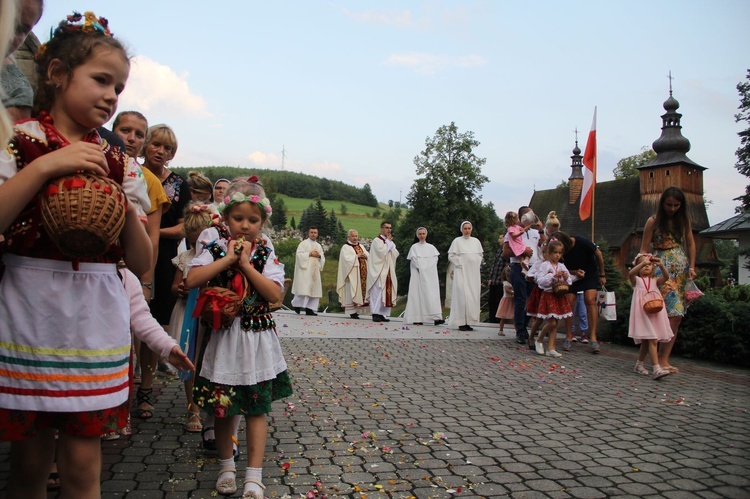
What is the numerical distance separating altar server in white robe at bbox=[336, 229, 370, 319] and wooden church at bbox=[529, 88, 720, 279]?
5147cm

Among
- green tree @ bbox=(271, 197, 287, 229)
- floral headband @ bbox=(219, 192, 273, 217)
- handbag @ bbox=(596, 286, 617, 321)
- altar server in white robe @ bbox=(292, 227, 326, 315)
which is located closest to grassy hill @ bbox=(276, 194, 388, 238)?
green tree @ bbox=(271, 197, 287, 229)

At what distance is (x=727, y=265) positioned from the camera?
235ft

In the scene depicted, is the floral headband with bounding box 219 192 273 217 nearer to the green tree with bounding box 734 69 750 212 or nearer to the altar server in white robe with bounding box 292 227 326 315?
the altar server in white robe with bounding box 292 227 326 315

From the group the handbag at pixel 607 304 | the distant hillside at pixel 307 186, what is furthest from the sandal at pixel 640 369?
the distant hillside at pixel 307 186

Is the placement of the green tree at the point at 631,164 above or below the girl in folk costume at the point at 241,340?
above

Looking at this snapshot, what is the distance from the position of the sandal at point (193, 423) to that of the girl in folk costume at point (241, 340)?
1.10m

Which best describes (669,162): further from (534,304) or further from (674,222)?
(674,222)

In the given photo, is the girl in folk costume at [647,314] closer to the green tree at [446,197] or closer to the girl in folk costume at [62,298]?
the girl in folk costume at [62,298]

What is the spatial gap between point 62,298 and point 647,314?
279 inches

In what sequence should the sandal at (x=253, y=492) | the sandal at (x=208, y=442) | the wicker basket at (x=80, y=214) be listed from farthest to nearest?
the sandal at (x=208, y=442) → the sandal at (x=253, y=492) → the wicker basket at (x=80, y=214)

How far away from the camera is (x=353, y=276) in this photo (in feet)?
56.0

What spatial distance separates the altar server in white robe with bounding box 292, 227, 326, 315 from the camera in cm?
1744

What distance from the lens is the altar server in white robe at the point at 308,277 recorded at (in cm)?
1744

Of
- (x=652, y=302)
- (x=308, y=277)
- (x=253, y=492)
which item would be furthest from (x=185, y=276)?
(x=308, y=277)
